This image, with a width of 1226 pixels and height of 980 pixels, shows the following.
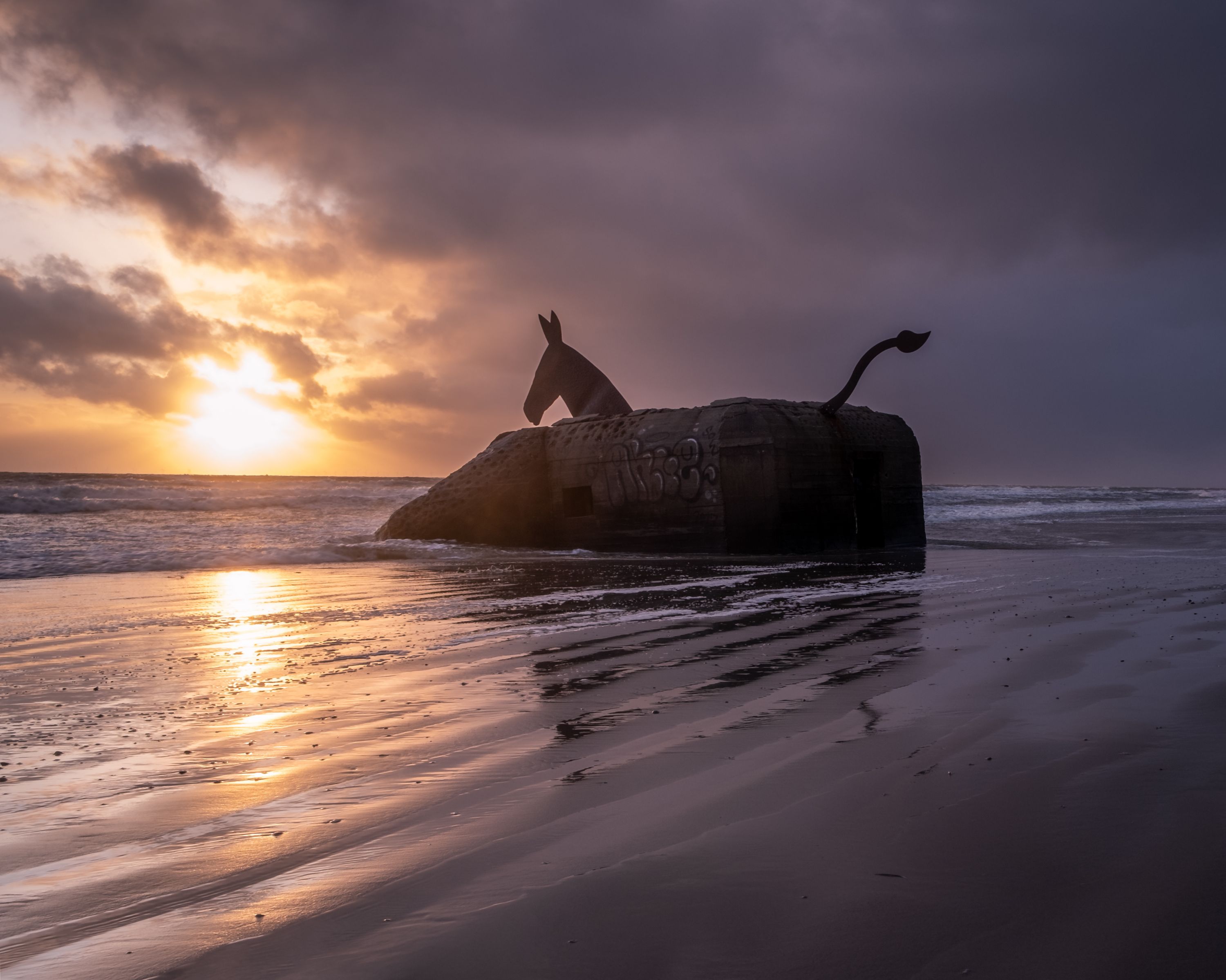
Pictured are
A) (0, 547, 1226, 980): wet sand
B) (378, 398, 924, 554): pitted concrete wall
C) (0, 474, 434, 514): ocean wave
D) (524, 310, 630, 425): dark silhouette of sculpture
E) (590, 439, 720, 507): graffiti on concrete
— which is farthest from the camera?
(0, 474, 434, 514): ocean wave

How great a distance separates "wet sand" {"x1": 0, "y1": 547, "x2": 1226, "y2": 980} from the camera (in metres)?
1.46

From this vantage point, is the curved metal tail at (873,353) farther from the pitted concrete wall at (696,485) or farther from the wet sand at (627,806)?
the wet sand at (627,806)

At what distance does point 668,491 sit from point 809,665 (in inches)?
306

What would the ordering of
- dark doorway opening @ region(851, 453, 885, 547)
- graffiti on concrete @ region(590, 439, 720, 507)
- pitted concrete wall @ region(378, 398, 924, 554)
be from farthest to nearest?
1. dark doorway opening @ region(851, 453, 885, 547)
2. graffiti on concrete @ region(590, 439, 720, 507)
3. pitted concrete wall @ region(378, 398, 924, 554)

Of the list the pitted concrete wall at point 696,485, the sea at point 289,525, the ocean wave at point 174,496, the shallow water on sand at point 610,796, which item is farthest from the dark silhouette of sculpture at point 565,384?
the ocean wave at point 174,496

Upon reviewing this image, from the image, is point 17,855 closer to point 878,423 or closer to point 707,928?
point 707,928

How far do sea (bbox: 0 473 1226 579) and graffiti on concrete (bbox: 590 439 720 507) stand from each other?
106cm

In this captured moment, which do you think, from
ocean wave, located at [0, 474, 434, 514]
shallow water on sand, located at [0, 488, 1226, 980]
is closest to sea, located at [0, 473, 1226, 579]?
ocean wave, located at [0, 474, 434, 514]

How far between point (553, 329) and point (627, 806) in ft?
42.2

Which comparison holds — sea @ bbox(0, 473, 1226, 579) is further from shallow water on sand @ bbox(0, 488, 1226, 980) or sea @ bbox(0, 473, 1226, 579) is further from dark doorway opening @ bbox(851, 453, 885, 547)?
shallow water on sand @ bbox(0, 488, 1226, 980)

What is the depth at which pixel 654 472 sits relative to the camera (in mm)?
11734

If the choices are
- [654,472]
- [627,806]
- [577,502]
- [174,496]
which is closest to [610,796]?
[627,806]

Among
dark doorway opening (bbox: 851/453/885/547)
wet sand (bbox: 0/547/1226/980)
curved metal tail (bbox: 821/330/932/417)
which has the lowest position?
wet sand (bbox: 0/547/1226/980)

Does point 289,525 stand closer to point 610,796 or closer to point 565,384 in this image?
point 565,384
